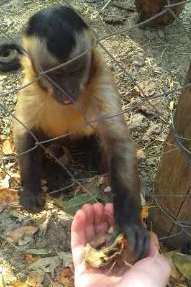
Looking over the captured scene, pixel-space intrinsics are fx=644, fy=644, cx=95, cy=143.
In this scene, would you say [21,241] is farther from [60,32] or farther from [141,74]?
[141,74]

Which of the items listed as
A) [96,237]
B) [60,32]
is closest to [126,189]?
[96,237]

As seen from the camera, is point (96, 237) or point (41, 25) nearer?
point (96, 237)

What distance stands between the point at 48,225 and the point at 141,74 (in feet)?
3.80

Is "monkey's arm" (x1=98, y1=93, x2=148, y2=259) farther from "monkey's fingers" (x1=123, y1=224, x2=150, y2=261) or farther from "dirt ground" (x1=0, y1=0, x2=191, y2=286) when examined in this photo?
"dirt ground" (x1=0, y1=0, x2=191, y2=286)

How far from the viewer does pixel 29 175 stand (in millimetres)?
2988

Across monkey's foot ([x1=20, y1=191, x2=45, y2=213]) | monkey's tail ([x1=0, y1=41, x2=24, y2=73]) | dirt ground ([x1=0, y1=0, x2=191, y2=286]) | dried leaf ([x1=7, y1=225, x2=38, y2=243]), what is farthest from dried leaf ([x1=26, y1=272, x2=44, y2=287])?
monkey's tail ([x1=0, y1=41, x2=24, y2=73])

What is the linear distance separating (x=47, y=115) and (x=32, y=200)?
40cm

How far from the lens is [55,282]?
2.69 metres

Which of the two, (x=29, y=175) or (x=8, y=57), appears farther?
(x=8, y=57)

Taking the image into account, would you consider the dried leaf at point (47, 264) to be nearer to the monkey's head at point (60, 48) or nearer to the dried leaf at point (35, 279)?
the dried leaf at point (35, 279)

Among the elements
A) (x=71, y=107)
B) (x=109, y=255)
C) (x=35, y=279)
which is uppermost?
(x=71, y=107)

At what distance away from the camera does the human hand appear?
190 centimetres

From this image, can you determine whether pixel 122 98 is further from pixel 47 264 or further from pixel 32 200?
pixel 47 264

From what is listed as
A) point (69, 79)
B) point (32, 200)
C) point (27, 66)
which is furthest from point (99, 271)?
point (27, 66)
